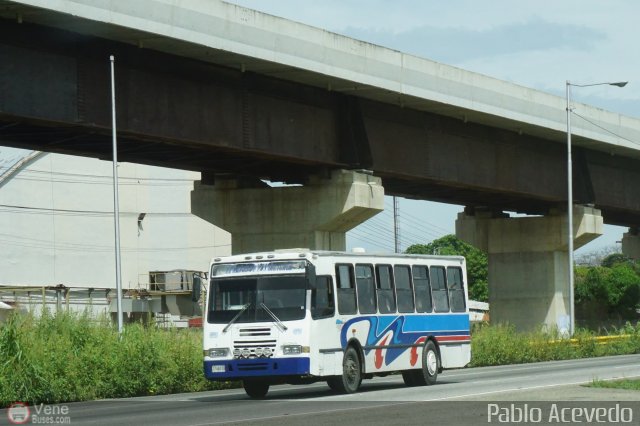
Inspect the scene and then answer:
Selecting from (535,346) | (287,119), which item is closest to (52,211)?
(535,346)

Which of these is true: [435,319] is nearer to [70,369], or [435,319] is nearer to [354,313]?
[354,313]

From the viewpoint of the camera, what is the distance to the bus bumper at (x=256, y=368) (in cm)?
2362

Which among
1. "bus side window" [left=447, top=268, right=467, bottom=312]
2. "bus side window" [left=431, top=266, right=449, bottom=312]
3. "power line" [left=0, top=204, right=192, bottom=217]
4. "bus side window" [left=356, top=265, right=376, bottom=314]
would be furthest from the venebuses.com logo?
"power line" [left=0, top=204, right=192, bottom=217]

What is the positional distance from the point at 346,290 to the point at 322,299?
0.89 m

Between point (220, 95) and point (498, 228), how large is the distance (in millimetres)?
26073

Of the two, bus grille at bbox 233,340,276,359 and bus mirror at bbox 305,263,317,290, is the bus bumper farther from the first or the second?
bus mirror at bbox 305,263,317,290

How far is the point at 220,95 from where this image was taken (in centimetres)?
3397

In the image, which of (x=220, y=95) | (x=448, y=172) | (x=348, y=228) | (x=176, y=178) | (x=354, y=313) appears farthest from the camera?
(x=176, y=178)

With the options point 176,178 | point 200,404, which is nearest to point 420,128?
point 200,404

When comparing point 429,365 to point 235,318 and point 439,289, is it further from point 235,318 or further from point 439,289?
point 235,318

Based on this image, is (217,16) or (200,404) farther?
(217,16)

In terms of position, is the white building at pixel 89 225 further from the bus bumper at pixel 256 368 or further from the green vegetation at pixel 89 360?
the bus bumper at pixel 256 368

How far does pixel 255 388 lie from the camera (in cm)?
2489

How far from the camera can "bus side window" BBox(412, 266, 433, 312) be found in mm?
28125
